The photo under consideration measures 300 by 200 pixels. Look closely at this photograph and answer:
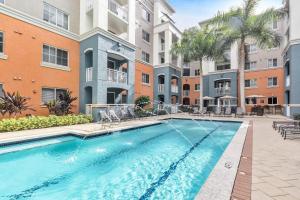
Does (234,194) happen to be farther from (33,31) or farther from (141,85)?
(141,85)

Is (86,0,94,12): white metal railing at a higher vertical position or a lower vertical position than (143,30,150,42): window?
lower

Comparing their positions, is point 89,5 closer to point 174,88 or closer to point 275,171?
point 174,88

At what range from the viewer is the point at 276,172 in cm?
448

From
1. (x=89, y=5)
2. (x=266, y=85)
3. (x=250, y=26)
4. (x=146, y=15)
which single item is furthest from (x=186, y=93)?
(x=89, y=5)

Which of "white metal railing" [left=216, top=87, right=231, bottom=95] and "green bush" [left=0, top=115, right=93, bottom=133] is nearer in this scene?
"green bush" [left=0, top=115, right=93, bottom=133]

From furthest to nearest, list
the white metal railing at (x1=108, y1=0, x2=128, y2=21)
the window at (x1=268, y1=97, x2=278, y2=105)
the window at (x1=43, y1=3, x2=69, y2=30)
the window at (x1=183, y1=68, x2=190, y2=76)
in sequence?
the window at (x1=183, y1=68, x2=190, y2=76) → the window at (x1=268, y1=97, x2=278, y2=105) → the white metal railing at (x1=108, y1=0, x2=128, y2=21) → the window at (x1=43, y1=3, x2=69, y2=30)

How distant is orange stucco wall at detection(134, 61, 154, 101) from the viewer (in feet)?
80.0

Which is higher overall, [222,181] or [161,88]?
[161,88]

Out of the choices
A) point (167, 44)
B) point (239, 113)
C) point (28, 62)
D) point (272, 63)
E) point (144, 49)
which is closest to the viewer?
point (28, 62)

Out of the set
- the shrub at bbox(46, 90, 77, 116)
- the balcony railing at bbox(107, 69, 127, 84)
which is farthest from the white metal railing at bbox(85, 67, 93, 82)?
the shrub at bbox(46, 90, 77, 116)

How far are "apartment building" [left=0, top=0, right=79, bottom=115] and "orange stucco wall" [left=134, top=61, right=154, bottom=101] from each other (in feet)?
28.5

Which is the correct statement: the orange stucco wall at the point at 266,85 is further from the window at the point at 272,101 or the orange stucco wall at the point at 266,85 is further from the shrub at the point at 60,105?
the shrub at the point at 60,105

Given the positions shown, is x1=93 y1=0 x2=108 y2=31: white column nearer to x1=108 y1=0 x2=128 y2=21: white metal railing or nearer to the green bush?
x1=108 y1=0 x2=128 y2=21: white metal railing

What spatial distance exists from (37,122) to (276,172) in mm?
12462
